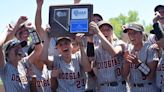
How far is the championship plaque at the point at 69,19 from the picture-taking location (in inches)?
252

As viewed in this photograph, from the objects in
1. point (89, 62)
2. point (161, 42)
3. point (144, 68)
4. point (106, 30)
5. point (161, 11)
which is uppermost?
point (161, 11)

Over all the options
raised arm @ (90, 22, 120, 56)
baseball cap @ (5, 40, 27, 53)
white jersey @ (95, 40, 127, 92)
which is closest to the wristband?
white jersey @ (95, 40, 127, 92)

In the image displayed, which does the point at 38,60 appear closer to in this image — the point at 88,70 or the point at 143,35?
the point at 88,70

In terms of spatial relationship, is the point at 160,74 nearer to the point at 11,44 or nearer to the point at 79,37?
the point at 79,37

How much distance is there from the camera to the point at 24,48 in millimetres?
7191

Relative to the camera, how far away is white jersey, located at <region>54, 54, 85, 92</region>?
654 cm

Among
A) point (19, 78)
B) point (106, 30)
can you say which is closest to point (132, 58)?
point (106, 30)

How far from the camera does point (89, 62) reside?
6.61m

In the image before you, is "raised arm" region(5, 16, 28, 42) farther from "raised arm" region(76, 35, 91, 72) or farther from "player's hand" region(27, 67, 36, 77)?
"raised arm" region(76, 35, 91, 72)

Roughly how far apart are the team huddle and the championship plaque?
0.33 ft

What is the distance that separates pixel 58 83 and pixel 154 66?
1.59 m

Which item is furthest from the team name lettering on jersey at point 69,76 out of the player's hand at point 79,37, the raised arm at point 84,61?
the player's hand at point 79,37

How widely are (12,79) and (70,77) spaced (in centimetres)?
93

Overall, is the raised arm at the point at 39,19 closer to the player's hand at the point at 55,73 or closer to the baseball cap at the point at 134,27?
the player's hand at the point at 55,73
